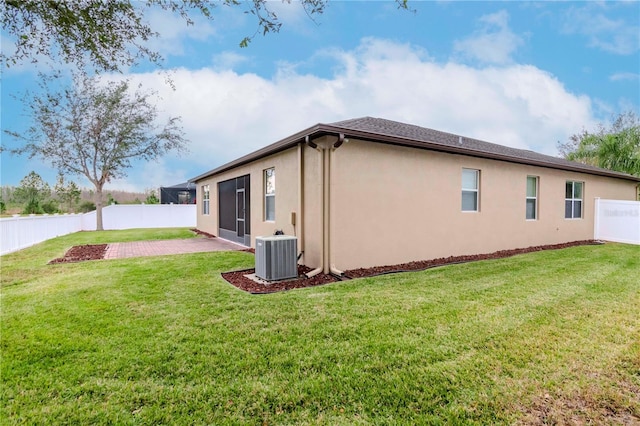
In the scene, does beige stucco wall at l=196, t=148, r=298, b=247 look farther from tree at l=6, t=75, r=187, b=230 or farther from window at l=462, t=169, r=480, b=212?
tree at l=6, t=75, r=187, b=230

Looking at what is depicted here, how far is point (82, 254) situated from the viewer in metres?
9.45

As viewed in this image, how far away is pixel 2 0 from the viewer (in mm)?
3500

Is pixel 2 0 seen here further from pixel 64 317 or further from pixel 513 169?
pixel 513 169

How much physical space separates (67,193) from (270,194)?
2613 cm

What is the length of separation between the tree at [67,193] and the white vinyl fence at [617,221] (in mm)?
34117

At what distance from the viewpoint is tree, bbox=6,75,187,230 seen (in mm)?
18406

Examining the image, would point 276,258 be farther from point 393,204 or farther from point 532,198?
point 532,198

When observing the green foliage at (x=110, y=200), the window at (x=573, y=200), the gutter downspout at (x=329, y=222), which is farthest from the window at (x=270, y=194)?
the green foliage at (x=110, y=200)

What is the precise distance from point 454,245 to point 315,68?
28.6ft

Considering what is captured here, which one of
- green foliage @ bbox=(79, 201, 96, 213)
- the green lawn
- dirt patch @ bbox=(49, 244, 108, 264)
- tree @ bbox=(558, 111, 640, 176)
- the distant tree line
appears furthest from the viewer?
green foliage @ bbox=(79, 201, 96, 213)

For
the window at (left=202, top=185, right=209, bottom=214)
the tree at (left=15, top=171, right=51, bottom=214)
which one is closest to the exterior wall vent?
the window at (left=202, top=185, right=209, bottom=214)

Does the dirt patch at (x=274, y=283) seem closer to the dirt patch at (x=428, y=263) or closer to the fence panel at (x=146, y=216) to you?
the dirt patch at (x=428, y=263)

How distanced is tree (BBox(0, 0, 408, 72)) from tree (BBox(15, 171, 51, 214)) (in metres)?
24.8

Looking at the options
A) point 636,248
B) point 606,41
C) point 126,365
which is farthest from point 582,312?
point 606,41
